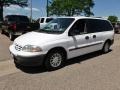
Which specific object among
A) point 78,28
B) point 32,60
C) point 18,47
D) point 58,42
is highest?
point 78,28

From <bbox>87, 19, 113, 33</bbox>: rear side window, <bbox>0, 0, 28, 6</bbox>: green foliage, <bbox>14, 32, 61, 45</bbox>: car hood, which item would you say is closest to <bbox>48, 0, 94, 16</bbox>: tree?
<bbox>0, 0, 28, 6</bbox>: green foliage

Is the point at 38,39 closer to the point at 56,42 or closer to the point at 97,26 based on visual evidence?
the point at 56,42

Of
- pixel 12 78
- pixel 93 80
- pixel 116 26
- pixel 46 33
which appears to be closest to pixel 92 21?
pixel 46 33

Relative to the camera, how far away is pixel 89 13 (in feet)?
212

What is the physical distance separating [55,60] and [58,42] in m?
0.61

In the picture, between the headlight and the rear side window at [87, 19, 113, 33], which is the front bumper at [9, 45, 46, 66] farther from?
the rear side window at [87, 19, 113, 33]

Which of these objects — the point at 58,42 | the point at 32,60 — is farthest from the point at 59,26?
the point at 32,60

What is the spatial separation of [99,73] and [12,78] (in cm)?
260

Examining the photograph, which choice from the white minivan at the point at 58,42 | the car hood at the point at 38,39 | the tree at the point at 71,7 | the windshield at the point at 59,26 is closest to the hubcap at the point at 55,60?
the white minivan at the point at 58,42

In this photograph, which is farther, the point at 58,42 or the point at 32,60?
the point at 58,42

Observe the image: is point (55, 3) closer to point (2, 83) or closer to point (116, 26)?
point (116, 26)

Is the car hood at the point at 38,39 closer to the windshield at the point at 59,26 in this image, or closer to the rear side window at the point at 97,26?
the windshield at the point at 59,26

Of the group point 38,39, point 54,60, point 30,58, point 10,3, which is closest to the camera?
point 30,58

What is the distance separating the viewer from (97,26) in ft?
30.7
